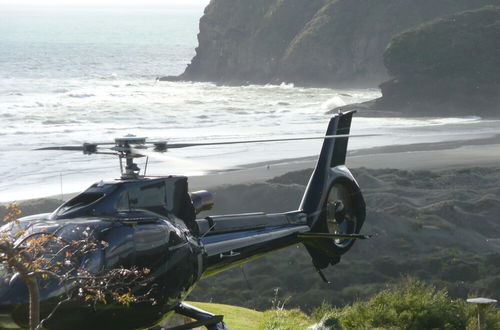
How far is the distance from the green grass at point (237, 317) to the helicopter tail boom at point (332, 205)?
1515mm

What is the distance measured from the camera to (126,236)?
8.60 meters

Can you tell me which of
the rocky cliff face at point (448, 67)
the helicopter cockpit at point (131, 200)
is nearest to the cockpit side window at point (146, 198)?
the helicopter cockpit at point (131, 200)

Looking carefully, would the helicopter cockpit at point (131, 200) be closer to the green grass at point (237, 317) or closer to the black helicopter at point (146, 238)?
the black helicopter at point (146, 238)

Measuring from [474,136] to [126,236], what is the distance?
129 ft

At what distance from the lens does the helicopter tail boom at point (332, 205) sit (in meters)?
13.2

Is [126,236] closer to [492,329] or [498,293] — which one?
[492,329]

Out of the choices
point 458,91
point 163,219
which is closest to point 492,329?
point 163,219

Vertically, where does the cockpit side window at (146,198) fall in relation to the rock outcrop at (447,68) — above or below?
above

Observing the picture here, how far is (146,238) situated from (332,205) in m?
5.22

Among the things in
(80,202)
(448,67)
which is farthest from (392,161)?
(448,67)

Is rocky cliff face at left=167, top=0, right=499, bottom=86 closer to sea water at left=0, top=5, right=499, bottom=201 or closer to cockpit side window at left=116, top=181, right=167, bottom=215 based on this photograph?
sea water at left=0, top=5, right=499, bottom=201

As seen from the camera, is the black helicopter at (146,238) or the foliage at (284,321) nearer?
the black helicopter at (146,238)

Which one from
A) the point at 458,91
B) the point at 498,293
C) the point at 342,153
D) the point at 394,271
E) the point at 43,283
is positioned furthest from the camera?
the point at 458,91

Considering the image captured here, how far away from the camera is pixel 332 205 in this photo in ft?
44.2
